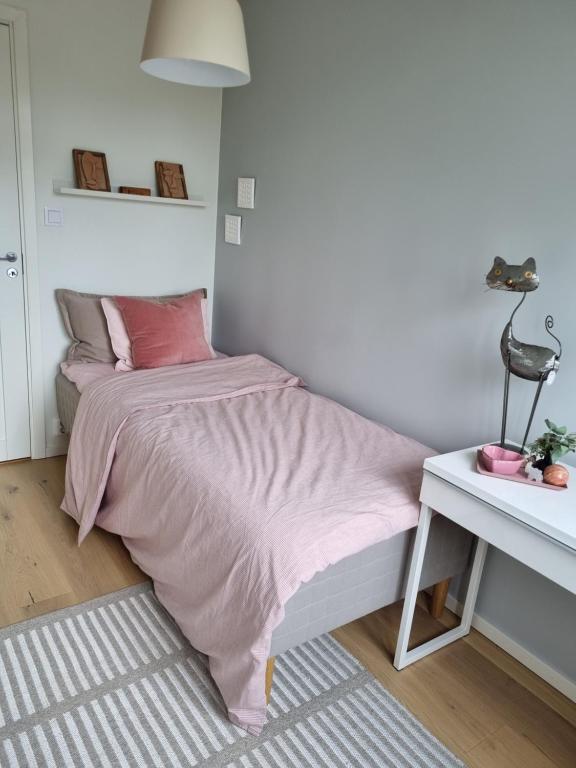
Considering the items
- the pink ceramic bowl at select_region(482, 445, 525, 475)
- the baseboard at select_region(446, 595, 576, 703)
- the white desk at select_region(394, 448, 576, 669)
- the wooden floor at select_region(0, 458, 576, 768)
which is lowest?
the wooden floor at select_region(0, 458, 576, 768)

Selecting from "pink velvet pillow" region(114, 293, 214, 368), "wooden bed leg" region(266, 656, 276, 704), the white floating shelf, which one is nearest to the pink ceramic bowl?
"wooden bed leg" region(266, 656, 276, 704)

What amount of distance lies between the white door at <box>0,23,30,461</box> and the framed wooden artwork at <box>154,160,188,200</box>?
74 cm

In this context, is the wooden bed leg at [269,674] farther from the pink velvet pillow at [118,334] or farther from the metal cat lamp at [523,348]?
the pink velvet pillow at [118,334]

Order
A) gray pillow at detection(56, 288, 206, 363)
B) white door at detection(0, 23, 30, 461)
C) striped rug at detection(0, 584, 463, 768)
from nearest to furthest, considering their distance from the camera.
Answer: striped rug at detection(0, 584, 463, 768) < white door at detection(0, 23, 30, 461) < gray pillow at detection(56, 288, 206, 363)

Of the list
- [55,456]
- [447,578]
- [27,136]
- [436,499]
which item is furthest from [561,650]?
[27,136]

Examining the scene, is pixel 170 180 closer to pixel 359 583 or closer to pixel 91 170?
pixel 91 170

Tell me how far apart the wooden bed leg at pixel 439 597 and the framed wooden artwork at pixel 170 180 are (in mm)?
2402

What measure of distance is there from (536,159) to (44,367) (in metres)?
2.51

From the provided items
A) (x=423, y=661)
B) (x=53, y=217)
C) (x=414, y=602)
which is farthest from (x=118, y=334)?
(x=423, y=661)

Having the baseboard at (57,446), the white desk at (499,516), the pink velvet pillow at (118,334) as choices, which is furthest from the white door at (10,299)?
the white desk at (499,516)

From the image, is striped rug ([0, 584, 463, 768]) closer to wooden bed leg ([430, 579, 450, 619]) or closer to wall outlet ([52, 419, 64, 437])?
wooden bed leg ([430, 579, 450, 619])

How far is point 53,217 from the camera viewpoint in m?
2.80

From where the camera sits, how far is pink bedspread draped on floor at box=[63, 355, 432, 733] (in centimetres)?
153

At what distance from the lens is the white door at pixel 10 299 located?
8.45 feet
